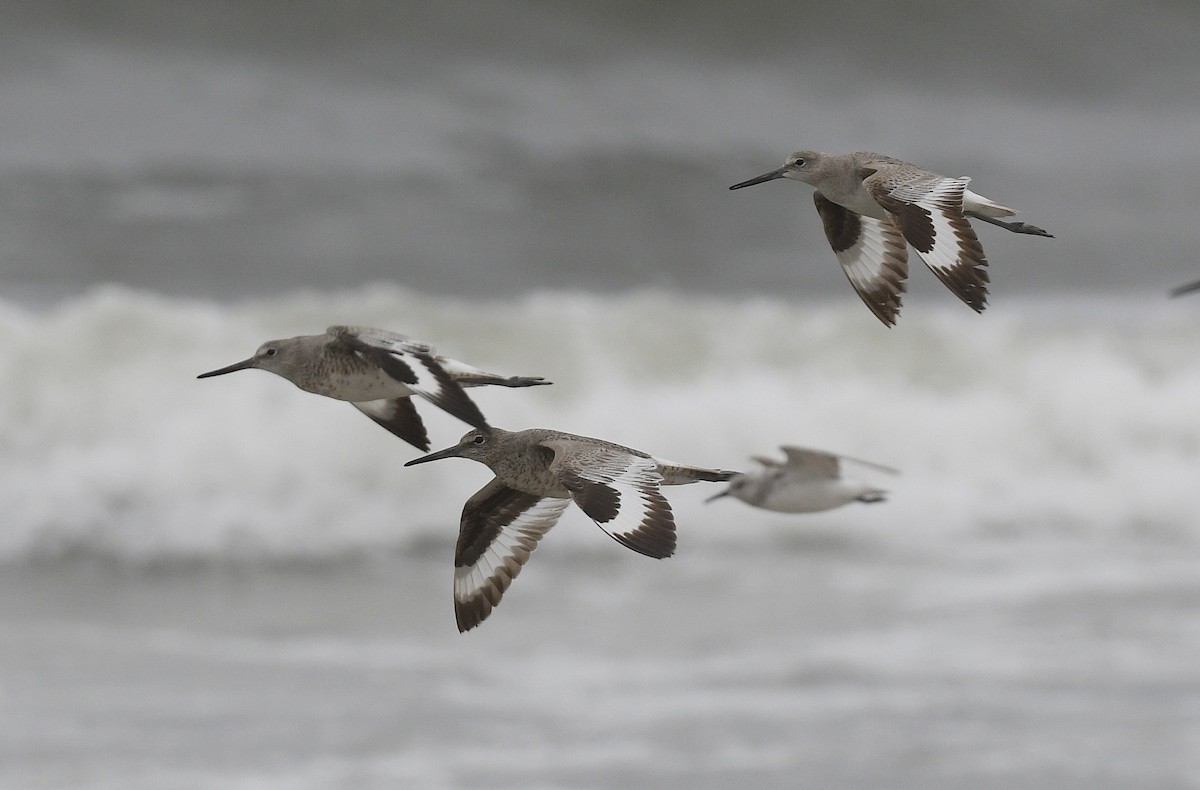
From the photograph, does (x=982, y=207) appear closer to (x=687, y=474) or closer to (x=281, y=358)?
(x=687, y=474)

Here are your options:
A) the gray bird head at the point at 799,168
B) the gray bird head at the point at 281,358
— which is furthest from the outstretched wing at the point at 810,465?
the gray bird head at the point at 281,358

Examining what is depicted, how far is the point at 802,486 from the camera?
30.6 feet

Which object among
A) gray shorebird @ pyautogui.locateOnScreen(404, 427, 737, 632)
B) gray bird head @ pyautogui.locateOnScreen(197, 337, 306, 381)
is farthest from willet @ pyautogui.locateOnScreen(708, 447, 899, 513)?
gray bird head @ pyautogui.locateOnScreen(197, 337, 306, 381)

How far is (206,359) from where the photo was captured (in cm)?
2469

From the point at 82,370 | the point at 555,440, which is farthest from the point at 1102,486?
the point at 555,440

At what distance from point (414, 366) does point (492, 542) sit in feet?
3.63

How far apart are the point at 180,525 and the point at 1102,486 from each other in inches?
519

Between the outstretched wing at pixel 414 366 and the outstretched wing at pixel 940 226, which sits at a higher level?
the outstretched wing at pixel 940 226

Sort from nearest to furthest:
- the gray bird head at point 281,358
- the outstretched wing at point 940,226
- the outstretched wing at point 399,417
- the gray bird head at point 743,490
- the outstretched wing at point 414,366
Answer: the outstretched wing at point 940,226 < the outstretched wing at point 414,366 < the gray bird head at point 281,358 < the outstretched wing at point 399,417 < the gray bird head at point 743,490

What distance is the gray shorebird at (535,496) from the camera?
452cm

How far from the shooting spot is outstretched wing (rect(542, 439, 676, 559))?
4.29 meters

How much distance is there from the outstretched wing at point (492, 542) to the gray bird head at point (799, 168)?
1.35 metres

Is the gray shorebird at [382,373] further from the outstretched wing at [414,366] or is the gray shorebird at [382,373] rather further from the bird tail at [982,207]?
the bird tail at [982,207]

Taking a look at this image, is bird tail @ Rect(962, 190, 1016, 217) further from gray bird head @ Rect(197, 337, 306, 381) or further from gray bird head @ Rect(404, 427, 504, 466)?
gray bird head @ Rect(197, 337, 306, 381)
